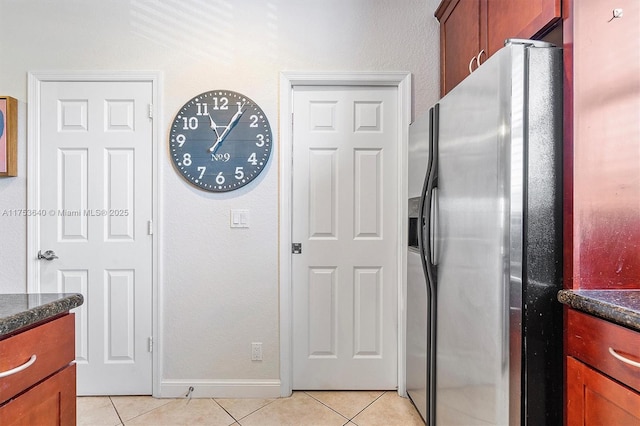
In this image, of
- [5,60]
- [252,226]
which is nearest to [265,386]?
[252,226]

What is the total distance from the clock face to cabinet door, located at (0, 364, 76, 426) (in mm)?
1298

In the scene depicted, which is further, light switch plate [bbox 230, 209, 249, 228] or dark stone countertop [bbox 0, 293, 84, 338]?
light switch plate [bbox 230, 209, 249, 228]

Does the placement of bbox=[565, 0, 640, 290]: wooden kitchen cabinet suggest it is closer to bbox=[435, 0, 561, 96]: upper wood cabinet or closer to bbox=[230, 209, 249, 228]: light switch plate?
bbox=[435, 0, 561, 96]: upper wood cabinet

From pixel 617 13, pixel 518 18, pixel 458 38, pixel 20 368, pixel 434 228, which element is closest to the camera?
pixel 20 368

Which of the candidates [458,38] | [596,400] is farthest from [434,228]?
[458,38]

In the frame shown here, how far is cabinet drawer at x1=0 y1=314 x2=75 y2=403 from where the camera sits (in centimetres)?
80

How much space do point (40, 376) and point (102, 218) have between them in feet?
4.73

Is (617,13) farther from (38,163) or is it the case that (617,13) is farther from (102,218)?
(38,163)

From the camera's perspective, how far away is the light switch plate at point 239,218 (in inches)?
84.1

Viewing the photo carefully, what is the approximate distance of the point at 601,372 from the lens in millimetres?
932

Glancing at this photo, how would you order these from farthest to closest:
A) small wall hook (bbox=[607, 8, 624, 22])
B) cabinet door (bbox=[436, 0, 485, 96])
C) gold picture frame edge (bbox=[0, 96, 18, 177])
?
gold picture frame edge (bbox=[0, 96, 18, 177]), cabinet door (bbox=[436, 0, 485, 96]), small wall hook (bbox=[607, 8, 624, 22])

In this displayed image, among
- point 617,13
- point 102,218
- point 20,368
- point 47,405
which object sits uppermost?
point 617,13

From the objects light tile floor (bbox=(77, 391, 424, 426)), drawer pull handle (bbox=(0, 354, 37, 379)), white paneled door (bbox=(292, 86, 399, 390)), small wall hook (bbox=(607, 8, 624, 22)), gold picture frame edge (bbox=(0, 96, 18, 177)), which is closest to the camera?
drawer pull handle (bbox=(0, 354, 37, 379))

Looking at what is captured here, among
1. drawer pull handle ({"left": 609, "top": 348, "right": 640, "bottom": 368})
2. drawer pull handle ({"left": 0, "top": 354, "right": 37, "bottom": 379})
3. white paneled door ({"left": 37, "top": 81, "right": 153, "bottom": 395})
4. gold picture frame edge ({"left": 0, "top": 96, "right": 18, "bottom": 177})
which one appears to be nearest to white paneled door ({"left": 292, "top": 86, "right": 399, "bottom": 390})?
white paneled door ({"left": 37, "top": 81, "right": 153, "bottom": 395})
